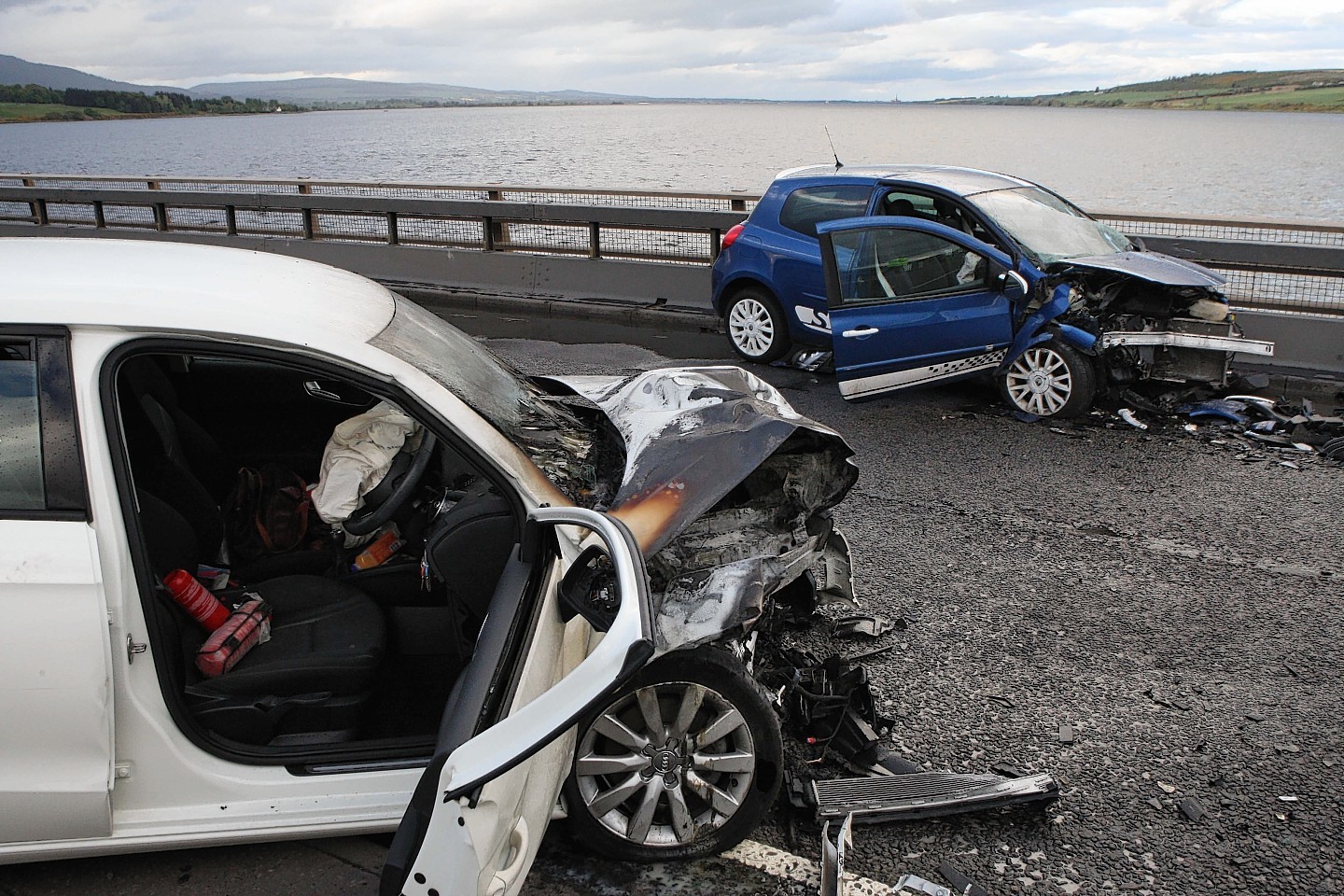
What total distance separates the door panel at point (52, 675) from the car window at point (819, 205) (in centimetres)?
760

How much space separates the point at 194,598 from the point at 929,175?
7.43m

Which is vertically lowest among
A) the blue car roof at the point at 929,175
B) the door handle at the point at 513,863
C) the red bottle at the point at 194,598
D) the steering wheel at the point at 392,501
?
the door handle at the point at 513,863

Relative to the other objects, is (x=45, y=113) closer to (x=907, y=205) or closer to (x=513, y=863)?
(x=907, y=205)

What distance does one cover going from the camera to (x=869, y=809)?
11.1ft

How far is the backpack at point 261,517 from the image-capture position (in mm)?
4043

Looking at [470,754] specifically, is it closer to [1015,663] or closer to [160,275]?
[160,275]

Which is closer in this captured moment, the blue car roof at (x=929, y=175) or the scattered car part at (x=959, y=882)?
the scattered car part at (x=959, y=882)

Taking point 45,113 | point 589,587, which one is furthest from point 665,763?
point 45,113

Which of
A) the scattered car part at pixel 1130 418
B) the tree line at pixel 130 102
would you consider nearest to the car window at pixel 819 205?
the scattered car part at pixel 1130 418

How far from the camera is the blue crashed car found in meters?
7.74

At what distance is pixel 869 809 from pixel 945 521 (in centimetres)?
287

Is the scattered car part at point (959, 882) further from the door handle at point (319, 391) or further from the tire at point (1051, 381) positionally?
the tire at point (1051, 381)

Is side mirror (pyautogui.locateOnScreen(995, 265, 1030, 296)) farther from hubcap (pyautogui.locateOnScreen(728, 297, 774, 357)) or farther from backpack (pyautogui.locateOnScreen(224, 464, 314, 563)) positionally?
backpack (pyautogui.locateOnScreen(224, 464, 314, 563))

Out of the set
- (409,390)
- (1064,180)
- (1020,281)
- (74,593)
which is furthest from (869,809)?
(1064,180)
